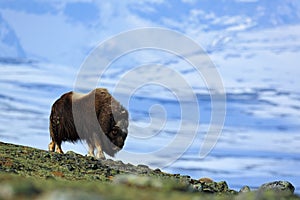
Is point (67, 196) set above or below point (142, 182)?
below

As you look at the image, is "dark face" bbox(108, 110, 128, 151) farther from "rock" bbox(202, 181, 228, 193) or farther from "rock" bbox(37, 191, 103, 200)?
"rock" bbox(37, 191, 103, 200)

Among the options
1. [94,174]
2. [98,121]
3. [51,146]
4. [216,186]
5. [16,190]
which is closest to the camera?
[16,190]

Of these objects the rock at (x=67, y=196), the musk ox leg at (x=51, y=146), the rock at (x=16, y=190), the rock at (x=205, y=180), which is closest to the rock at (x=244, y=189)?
the rock at (x=205, y=180)

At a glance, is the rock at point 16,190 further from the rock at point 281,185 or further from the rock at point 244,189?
the rock at point 244,189

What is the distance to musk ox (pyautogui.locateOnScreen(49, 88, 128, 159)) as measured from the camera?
28391 millimetres

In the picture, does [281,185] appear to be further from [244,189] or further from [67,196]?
[67,196]

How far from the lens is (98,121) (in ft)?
93.4

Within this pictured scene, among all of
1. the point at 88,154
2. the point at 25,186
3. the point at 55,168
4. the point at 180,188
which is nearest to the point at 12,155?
the point at 55,168

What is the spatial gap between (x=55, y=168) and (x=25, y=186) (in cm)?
1380

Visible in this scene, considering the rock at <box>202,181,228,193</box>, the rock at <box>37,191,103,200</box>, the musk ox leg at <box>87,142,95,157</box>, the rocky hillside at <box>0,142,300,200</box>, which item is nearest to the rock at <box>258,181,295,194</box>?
the rocky hillside at <box>0,142,300,200</box>

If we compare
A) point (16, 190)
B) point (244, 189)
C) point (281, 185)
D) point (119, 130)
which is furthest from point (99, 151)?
point (16, 190)

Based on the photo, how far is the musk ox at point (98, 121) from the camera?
93.1ft

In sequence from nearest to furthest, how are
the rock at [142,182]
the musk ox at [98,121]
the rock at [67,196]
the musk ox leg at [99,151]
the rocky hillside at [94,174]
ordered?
the rock at [67,196], the rock at [142,182], the rocky hillside at [94,174], the musk ox leg at [99,151], the musk ox at [98,121]

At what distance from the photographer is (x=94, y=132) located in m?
28.6
